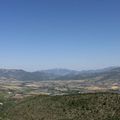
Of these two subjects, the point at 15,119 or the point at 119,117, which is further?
the point at 15,119

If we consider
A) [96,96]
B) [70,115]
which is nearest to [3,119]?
[70,115]

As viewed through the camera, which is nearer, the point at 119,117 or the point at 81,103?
the point at 119,117

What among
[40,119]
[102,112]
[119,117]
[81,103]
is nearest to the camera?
[119,117]

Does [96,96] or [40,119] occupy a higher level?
[96,96]

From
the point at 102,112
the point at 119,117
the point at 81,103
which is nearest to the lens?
the point at 119,117

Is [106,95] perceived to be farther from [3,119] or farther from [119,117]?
[3,119]

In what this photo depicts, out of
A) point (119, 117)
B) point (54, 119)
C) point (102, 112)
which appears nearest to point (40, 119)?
point (54, 119)

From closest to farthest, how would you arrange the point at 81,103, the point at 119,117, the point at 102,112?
1. the point at 119,117
2. the point at 102,112
3. the point at 81,103

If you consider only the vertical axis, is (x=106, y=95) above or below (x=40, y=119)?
above

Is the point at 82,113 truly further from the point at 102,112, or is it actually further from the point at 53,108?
the point at 53,108
